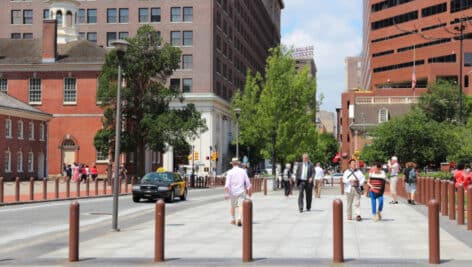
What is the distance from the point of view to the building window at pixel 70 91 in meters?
61.9

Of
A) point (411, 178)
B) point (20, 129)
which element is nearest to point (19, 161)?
point (20, 129)

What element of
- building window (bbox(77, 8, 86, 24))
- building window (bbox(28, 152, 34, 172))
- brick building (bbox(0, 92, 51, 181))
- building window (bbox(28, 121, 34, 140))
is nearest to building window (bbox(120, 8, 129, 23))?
building window (bbox(77, 8, 86, 24))

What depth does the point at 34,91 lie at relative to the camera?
62781 millimetres

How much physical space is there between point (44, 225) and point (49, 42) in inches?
1802

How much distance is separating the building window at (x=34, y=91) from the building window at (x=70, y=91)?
243 cm

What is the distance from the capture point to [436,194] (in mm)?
23094

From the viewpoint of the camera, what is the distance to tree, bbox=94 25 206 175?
49656mm

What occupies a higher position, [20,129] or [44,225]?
[20,129]

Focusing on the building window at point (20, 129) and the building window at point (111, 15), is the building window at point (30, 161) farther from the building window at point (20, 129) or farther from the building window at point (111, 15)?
the building window at point (111, 15)

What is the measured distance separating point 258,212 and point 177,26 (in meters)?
59.3

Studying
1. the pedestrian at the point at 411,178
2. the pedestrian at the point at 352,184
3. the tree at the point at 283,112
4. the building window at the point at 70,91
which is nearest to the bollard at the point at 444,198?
the pedestrian at the point at 352,184

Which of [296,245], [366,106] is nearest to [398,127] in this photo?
[296,245]

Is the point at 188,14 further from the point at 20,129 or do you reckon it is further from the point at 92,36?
the point at 20,129

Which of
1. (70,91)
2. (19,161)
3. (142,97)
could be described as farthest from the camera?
(70,91)
